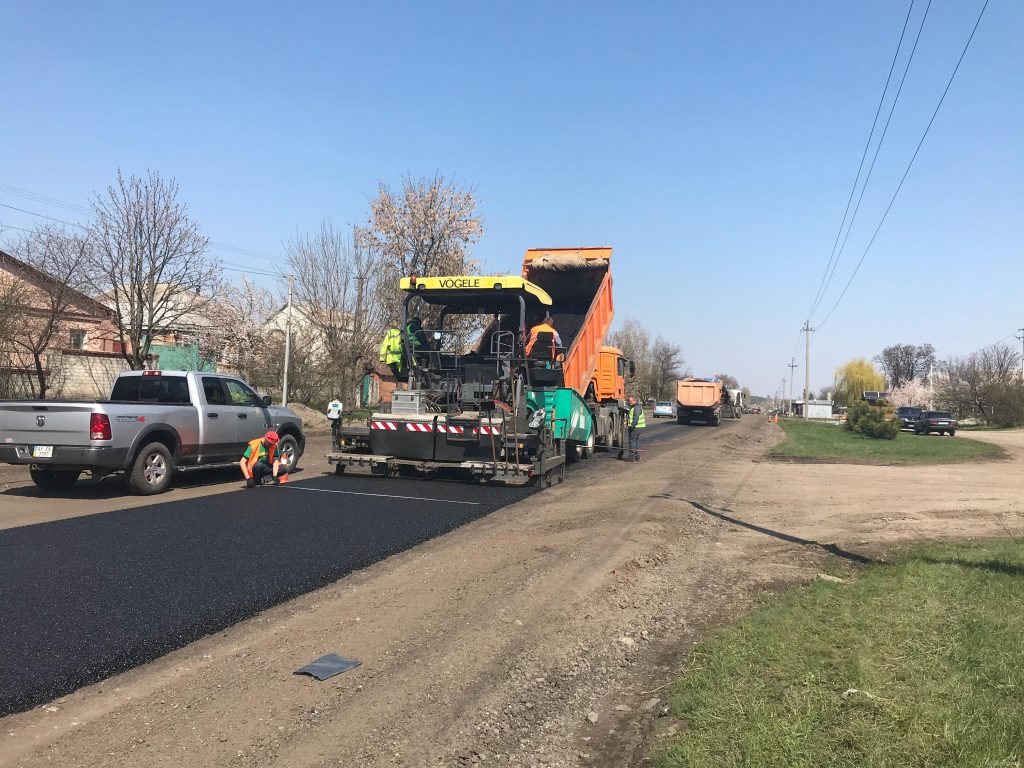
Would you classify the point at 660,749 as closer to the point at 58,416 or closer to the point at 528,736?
the point at 528,736

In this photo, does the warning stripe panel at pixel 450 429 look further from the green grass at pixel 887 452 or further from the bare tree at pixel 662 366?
the bare tree at pixel 662 366

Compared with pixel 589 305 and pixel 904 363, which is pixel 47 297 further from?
pixel 904 363

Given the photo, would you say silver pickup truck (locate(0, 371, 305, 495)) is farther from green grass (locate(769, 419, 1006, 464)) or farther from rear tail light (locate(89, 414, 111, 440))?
green grass (locate(769, 419, 1006, 464))

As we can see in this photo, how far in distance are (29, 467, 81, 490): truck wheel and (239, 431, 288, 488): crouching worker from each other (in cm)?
240

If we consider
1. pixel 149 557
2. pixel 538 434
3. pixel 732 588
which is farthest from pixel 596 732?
pixel 538 434

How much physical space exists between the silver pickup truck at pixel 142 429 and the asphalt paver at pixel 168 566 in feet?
3.72

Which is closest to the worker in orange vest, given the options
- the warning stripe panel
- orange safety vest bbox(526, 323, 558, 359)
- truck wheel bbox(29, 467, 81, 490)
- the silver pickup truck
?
orange safety vest bbox(526, 323, 558, 359)

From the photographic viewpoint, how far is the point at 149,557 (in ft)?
22.2

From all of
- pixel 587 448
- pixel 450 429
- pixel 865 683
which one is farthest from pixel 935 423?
pixel 865 683

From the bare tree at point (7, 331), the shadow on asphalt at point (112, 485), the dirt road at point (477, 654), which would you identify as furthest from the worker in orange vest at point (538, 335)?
the bare tree at point (7, 331)

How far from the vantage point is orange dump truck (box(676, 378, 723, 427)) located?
45094mm

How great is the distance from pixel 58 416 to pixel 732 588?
892cm

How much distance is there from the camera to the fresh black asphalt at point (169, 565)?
448cm

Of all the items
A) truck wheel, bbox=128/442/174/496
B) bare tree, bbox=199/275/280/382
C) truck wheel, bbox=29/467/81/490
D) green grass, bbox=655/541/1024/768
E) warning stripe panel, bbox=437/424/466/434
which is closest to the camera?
green grass, bbox=655/541/1024/768
